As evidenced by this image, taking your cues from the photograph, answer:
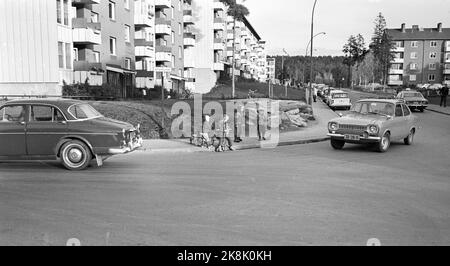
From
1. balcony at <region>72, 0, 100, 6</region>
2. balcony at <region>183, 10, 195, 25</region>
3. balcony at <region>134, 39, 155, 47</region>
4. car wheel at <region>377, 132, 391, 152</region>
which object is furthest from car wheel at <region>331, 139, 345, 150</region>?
balcony at <region>183, 10, 195, 25</region>

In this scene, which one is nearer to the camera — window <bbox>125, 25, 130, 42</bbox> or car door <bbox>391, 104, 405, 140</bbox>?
car door <bbox>391, 104, 405, 140</bbox>

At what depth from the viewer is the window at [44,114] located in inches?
380

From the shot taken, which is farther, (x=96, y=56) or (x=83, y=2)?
(x=96, y=56)

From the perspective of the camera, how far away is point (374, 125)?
12.7 meters

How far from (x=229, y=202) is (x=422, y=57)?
113m

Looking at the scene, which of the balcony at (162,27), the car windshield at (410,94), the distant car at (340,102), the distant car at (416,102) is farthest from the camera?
the balcony at (162,27)

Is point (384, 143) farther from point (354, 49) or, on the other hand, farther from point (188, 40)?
point (354, 49)

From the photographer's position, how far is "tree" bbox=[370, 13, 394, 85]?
8988cm

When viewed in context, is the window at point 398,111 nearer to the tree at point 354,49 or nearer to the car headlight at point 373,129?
the car headlight at point 373,129

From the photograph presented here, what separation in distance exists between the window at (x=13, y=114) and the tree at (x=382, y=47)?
287 ft

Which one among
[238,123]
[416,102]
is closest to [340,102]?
[416,102]

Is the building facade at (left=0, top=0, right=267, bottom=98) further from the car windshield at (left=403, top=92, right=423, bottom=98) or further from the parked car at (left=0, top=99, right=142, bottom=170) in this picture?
the car windshield at (left=403, top=92, right=423, bottom=98)

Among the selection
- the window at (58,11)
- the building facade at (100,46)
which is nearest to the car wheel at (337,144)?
the building facade at (100,46)

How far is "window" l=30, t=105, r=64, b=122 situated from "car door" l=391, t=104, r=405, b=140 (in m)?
10.3
